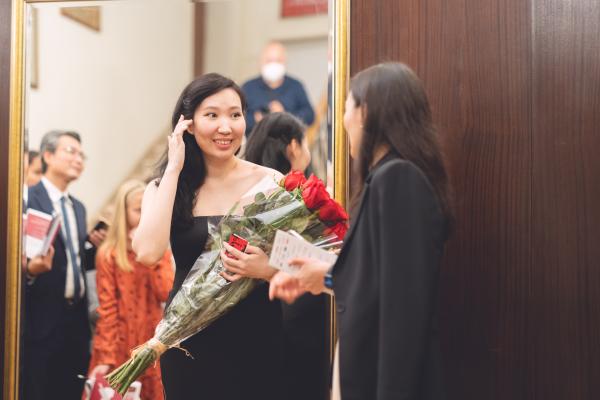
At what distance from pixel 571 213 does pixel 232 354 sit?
4.17ft

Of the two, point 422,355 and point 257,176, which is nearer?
point 422,355

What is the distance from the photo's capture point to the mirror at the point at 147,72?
2.44 meters

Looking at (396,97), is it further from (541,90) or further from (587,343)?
(587,343)

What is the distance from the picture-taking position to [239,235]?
6.94 ft

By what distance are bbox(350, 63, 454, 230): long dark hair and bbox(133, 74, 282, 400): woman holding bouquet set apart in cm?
60

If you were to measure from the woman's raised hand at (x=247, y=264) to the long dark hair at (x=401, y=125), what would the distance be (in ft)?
1.73

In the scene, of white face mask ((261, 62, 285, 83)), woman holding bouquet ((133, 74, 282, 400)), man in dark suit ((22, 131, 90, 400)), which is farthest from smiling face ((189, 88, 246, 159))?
man in dark suit ((22, 131, 90, 400))

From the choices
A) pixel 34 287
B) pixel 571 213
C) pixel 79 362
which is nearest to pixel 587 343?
pixel 571 213

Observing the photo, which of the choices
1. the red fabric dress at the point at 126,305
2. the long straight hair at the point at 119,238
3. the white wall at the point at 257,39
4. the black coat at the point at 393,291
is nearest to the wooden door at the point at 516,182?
the white wall at the point at 257,39

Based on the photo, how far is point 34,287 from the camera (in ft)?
9.08

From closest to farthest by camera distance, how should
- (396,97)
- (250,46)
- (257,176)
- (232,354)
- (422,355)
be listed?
(422,355) < (396,97) < (232,354) < (257,176) < (250,46)

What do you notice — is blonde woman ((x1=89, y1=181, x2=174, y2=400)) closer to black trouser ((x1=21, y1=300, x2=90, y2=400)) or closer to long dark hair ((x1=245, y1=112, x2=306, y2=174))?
black trouser ((x1=21, y1=300, x2=90, y2=400))

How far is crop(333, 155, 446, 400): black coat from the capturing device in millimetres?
1550

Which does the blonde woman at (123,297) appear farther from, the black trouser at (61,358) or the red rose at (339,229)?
the red rose at (339,229)
